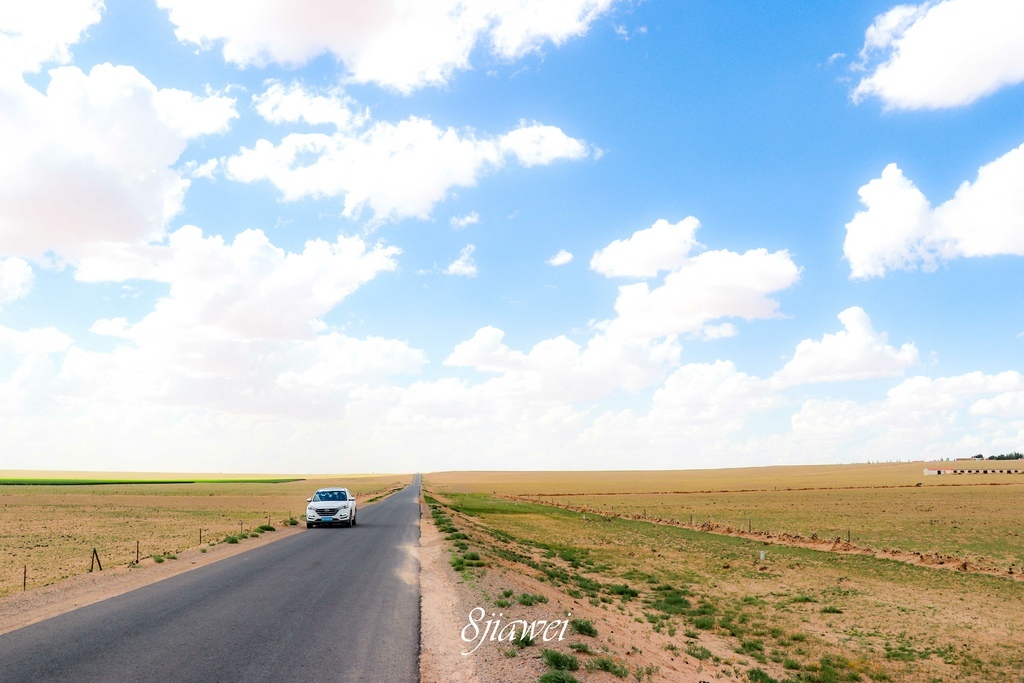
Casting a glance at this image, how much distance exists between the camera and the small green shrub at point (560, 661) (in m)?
9.39

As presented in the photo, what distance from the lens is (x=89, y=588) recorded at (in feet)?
53.7

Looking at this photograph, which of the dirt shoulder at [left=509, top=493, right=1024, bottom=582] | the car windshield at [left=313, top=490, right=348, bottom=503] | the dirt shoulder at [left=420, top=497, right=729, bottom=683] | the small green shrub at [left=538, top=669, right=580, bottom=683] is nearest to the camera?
the small green shrub at [left=538, top=669, right=580, bottom=683]

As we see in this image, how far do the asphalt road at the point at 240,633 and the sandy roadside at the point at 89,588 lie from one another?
0.59 meters

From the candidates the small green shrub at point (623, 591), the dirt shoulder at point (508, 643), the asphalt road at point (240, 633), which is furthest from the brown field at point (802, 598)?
the asphalt road at point (240, 633)

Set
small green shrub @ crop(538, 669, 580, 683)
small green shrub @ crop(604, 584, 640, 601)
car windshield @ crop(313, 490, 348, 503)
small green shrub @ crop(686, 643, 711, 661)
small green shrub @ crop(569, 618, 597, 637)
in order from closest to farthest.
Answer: small green shrub @ crop(538, 669, 580, 683) < small green shrub @ crop(569, 618, 597, 637) < small green shrub @ crop(686, 643, 711, 661) < small green shrub @ crop(604, 584, 640, 601) < car windshield @ crop(313, 490, 348, 503)

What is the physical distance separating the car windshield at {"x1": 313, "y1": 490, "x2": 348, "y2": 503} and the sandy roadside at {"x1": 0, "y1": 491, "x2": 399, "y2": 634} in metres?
10.7

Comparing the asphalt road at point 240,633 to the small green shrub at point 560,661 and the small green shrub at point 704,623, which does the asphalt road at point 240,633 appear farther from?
the small green shrub at point 704,623

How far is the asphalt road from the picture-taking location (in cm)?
891

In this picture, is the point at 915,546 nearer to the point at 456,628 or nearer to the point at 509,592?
the point at 509,592

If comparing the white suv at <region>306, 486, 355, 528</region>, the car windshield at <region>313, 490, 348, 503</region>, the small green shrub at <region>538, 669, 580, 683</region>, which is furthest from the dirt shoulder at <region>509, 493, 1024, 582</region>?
Result: the small green shrub at <region>538, 669, 580, 683</region>

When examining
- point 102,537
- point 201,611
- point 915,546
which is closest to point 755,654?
point 201,611

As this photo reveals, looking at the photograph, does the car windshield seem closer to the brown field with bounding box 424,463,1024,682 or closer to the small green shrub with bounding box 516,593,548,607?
the brown field with bounding box 424,463,1024,682

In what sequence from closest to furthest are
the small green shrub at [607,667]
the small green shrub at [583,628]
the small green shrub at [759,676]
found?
the small green shrub at [607,667] → the small green shrub at [583,628] → the small green shrub at [759,676]

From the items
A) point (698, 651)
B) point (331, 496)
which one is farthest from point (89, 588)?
point (331, 496)
